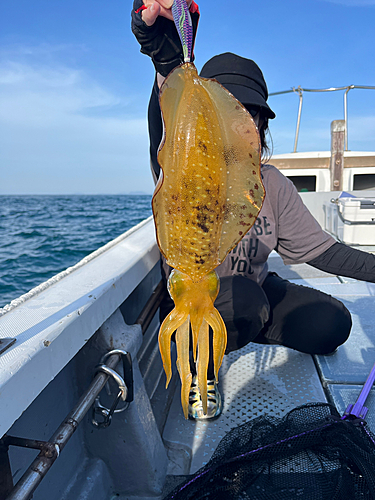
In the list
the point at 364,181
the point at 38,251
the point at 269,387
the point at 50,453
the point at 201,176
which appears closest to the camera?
the point at 201,176

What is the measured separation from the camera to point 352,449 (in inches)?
44.0

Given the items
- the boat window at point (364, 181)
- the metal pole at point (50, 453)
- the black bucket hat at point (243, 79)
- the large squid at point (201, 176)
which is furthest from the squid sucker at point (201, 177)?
the boat window at point (364, 181)

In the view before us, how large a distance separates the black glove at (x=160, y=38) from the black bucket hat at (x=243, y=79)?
0.50m

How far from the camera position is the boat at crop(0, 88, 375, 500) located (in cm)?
90

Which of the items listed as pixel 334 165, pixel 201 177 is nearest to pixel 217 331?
pixel 201 177

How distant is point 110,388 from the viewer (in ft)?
4.40

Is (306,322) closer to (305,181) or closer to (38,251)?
(38,251)

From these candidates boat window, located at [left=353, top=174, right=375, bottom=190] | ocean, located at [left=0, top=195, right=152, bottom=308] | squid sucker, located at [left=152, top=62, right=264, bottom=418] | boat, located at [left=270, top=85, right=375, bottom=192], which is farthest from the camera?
boat window, located at [left=353, top=174, right=375, bottom=190]

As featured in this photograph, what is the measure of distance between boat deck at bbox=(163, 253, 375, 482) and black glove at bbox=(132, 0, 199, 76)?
59.7 inches

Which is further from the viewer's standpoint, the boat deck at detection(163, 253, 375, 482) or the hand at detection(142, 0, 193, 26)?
the boat deck at detection(163, 253, 375, 482)

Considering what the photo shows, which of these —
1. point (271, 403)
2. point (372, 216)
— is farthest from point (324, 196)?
point (271, 403)

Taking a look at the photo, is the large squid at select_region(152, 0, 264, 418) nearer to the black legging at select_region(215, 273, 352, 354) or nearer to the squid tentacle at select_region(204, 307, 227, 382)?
the squid tentacle at select_region(204, 307, 227, 382)

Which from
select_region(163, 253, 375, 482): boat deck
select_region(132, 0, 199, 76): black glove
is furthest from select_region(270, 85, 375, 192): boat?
select_region(132, 0, 199, 76): black glove

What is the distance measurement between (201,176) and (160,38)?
2.08 ft
